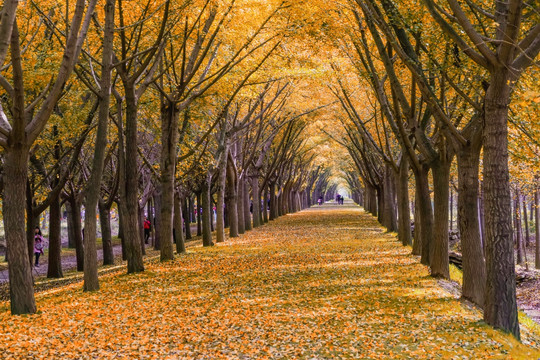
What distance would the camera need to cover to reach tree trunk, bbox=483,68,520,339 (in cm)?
790

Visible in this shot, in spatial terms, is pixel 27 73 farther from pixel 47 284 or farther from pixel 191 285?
pixel 47 284

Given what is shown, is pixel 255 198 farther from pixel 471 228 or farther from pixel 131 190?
pixel 471 228

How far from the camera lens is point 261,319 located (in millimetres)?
9070

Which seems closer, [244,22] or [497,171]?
[497,171]

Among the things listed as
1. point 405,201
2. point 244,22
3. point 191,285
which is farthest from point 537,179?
point 191,285

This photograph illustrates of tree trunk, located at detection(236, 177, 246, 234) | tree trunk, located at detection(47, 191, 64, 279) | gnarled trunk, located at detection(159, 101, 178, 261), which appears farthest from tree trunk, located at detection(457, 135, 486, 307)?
tree trunk, located at detection(236, 177, 246, 234)

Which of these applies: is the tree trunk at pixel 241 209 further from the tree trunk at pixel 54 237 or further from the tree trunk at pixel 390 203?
the tree trunk at pixel 54 237

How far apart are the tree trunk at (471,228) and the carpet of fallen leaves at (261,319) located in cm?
48

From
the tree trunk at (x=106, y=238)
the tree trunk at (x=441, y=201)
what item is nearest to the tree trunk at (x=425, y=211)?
the tree trunk at (x=441, y=201)

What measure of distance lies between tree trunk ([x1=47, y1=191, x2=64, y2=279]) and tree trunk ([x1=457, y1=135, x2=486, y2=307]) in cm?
1376

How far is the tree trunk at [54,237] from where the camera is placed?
18984mm

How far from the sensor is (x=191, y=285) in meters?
12.7

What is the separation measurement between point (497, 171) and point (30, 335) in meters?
7.34

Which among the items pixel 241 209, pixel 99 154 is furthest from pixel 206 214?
pixel 99 154
